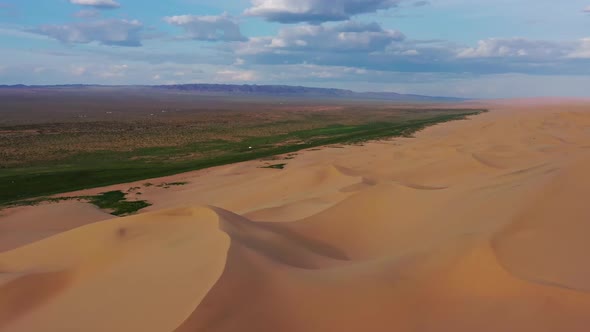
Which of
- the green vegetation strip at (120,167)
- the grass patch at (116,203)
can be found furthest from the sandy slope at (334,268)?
the green vegetation strip at (120,167)

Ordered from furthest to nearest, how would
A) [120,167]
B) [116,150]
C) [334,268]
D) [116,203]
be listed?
[116,150], [120,167], [116,203], [334,268]

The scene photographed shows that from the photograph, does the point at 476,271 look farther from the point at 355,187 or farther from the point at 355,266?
the point at 355,187

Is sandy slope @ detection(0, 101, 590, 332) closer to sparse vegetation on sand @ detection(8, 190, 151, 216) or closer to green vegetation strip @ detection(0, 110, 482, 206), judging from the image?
sparse vegetation on sand @ detection(8, 190, 151, 216)

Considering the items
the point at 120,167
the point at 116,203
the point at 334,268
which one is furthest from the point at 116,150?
the point at 334,268

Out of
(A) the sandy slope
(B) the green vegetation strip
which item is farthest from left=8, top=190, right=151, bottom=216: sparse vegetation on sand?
(A) the sandy slope

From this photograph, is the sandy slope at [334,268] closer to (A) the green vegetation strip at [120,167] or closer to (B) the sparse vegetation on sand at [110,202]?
(B) the sparse vegetation on sand at [110,202]

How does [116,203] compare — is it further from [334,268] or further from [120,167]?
[334,268]

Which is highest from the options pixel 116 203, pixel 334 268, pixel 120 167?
pixel 334 268
